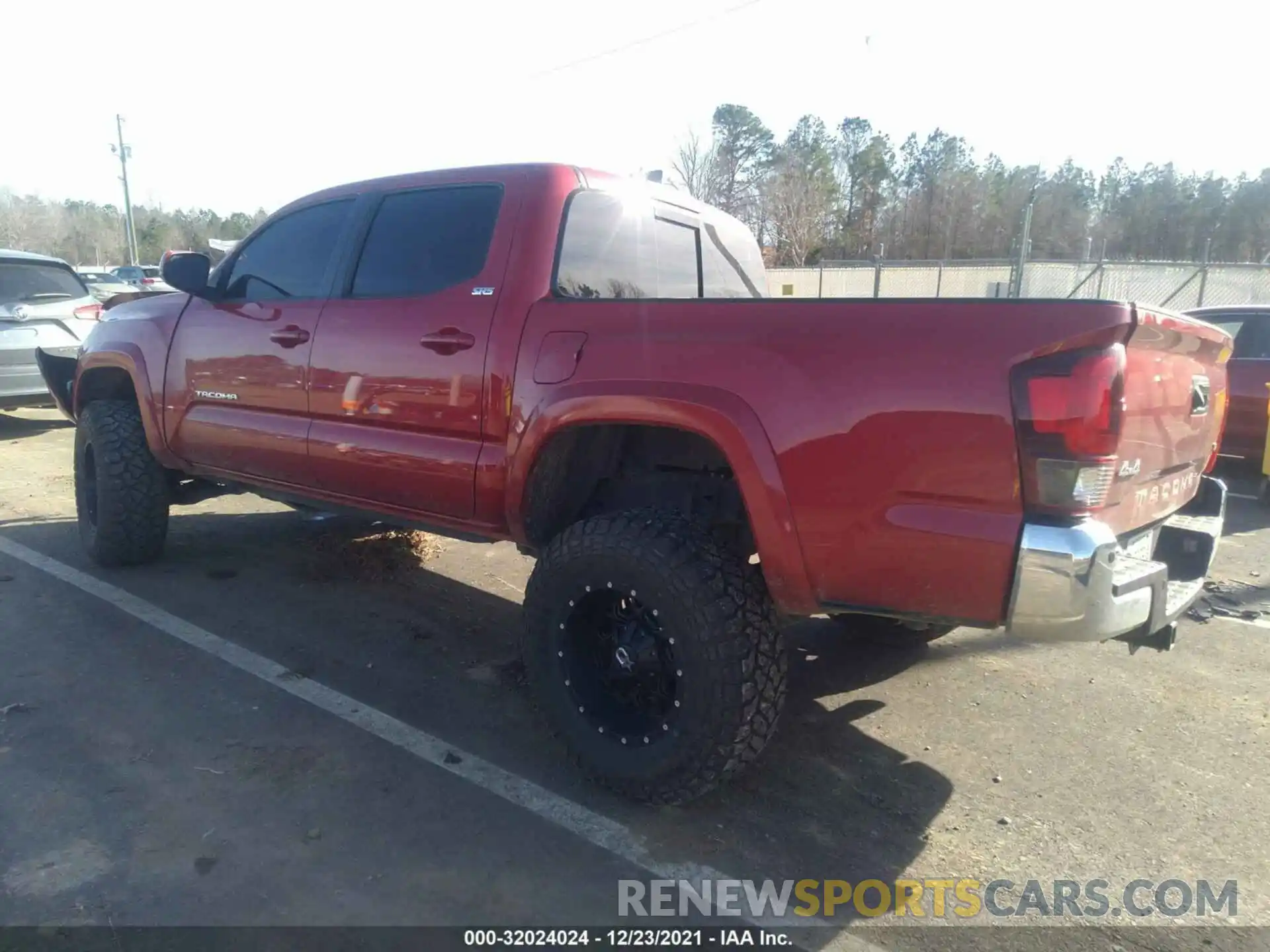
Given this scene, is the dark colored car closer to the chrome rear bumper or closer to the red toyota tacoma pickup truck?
the red toyota tacoma pickup truck

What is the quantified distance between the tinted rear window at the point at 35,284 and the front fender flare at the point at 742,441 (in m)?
8.72

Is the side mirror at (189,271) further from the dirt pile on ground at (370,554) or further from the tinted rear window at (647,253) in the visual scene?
the tinted rear window at (647,253)

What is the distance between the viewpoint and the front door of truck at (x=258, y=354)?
13.2 ft

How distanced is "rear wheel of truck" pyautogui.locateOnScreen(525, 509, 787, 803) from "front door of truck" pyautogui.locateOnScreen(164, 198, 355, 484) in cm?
169

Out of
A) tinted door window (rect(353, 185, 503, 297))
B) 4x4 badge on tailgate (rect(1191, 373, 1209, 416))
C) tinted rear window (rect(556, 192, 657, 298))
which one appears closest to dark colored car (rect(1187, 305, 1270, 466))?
4x4 badge on tailgate (rect(1191, 373, 1209, 416))

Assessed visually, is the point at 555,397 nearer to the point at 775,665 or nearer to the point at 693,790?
the point at 775,665

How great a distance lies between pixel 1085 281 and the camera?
1495 centimetres

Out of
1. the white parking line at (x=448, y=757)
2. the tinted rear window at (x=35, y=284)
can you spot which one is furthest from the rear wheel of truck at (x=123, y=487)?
the tinted rear window at (x=35, y=284)

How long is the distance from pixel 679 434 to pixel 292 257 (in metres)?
2.30

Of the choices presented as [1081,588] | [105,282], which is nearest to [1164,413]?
[1081,588]

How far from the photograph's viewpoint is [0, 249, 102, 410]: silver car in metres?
8.84

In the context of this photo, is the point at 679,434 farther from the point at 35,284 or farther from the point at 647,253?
the point at 35,284

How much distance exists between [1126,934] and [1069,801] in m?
0.63

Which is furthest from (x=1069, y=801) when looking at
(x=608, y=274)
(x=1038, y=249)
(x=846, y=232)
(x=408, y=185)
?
(x=846, y=232)
